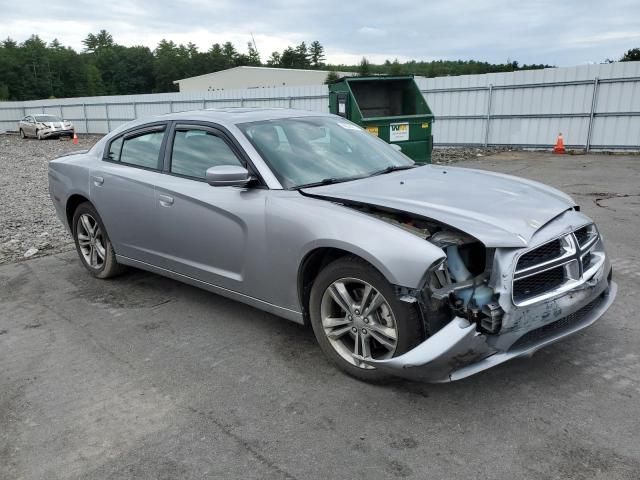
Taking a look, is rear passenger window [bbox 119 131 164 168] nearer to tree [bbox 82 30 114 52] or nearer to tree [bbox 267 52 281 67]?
tree [bbox 267 52 281 67]

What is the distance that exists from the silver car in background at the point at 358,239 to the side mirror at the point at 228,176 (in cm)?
1

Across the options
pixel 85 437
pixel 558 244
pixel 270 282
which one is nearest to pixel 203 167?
pixel 270 282

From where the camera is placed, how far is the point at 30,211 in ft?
29.2

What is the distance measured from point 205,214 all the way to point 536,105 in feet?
47.4

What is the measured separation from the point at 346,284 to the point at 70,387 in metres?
1.82

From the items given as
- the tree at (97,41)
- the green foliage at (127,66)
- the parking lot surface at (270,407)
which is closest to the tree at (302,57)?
the green foliage at (127,66)

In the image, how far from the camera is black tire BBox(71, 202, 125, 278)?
500 cm

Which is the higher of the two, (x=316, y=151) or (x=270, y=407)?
(x=316, y=151)

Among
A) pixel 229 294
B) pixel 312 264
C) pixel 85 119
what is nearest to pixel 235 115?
pixel 229 294

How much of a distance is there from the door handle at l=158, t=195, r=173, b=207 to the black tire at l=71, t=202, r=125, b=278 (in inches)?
41.6

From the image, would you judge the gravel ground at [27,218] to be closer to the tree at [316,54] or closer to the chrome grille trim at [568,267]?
the chrome grille trim at [568,267]

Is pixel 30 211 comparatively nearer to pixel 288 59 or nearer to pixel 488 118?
pixel 488 118

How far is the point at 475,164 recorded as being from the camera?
1344 centimetres

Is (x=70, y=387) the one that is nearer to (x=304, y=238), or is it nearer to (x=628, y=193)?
(x=304, y=238)
